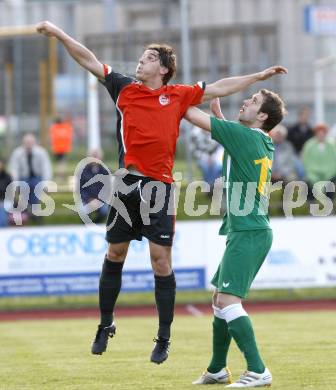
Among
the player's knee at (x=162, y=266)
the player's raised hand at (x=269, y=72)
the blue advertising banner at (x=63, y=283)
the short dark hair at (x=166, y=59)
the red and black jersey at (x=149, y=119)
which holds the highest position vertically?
A: the short dark hair at (x=166, y=59)

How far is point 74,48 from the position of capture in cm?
807

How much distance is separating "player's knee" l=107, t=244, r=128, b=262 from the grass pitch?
2.93 feet

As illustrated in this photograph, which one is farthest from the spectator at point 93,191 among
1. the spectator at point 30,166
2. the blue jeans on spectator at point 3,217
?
the blue jeans on spectator at point 3,217

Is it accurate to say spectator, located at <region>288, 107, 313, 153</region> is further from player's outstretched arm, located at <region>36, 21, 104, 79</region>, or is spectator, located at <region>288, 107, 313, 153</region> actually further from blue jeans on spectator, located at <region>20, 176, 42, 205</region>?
player's outstretched arm, located at <region>36, 21, 104, 79</region>

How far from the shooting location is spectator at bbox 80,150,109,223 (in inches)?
541

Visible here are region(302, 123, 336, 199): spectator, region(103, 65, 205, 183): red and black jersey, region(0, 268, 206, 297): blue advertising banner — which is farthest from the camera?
region(302, 123, 336, 199): spectator

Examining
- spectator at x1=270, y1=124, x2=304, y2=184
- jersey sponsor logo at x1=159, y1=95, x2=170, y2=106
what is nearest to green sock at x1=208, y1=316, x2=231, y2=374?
jersey sponsor logo at x1=159, y1=95, x2=170, y2=106

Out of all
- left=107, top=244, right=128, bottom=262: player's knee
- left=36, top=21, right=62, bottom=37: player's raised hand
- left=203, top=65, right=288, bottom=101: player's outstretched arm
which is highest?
left=36, top=21, right=62, bottom=37: player's raised hand

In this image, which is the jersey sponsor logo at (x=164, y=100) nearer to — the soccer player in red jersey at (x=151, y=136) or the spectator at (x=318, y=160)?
the soccer player in red jersey at (x=151, y=136)

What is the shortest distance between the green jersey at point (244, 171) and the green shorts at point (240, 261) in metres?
0.06

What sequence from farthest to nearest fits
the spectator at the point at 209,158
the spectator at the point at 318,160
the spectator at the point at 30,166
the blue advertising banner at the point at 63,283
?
1. the spectator at the point at 209,158
2. the spectator at the point at 318,160
3. the spectator at the point at 30,166
4. the blue advertising banner at the point at 63,283

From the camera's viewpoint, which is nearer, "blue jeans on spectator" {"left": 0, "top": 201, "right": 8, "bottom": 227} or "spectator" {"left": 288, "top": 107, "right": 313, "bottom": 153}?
"blue jeans on spectator" {"left": 0, "top": 201, "right": 8, "bottom": 227}

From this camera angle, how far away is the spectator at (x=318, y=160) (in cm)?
1961

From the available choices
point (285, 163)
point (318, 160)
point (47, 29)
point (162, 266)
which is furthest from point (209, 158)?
point (47, 29)
